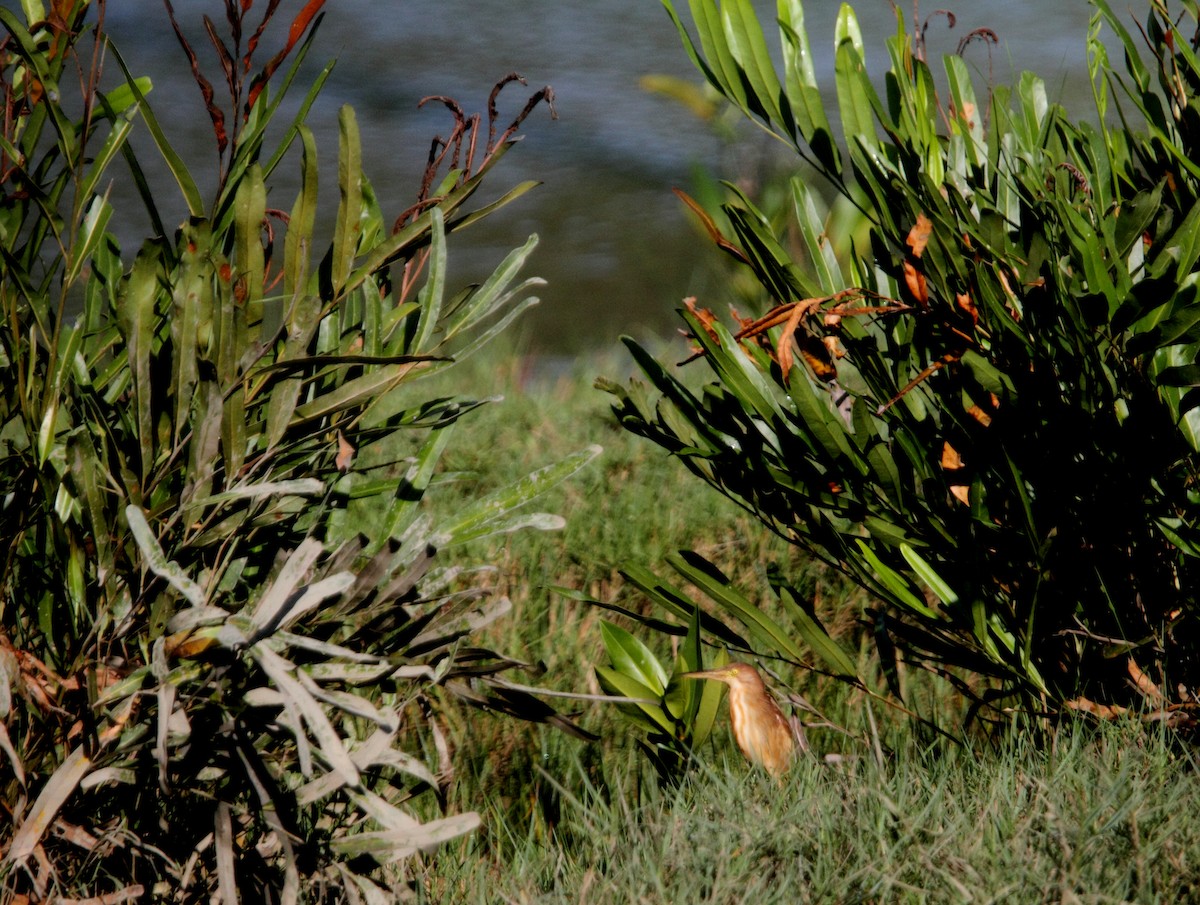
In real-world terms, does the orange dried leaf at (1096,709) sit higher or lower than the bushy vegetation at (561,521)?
lower

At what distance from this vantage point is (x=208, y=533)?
1.06 metres

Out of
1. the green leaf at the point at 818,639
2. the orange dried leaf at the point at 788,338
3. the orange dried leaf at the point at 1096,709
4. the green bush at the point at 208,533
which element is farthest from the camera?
the green leaf at the point at 818,639

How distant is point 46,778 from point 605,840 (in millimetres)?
545

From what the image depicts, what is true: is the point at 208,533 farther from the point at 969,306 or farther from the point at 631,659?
the point at 969,306

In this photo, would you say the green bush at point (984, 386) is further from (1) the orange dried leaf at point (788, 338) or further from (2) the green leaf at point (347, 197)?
(2) the green leaf at point (347, 197)

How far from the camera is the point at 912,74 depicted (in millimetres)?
1414

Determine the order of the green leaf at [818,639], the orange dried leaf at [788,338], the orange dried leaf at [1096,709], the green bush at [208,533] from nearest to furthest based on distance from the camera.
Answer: the green bush at [208,533] < the orange dried leaf at [788,338] < the orange dried leaf at [1096,709] < the green leaf at [818,639]

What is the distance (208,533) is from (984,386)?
796mm

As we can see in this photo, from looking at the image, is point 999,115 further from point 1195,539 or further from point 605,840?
point 605,840

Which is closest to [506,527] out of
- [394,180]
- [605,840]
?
[605,840]

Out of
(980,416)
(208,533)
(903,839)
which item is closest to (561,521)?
(208,533)

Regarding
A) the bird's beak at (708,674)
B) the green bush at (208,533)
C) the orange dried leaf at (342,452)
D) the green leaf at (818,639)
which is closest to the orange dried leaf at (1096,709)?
the green leaf at (818,639)

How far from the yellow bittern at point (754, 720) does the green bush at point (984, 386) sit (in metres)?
0.11

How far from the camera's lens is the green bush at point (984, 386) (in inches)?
47.5
